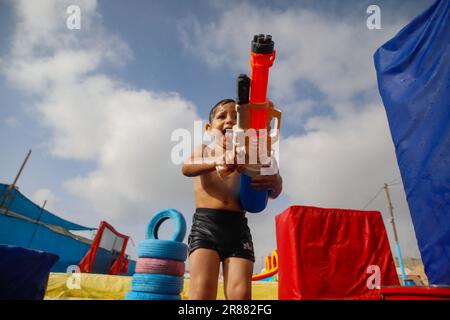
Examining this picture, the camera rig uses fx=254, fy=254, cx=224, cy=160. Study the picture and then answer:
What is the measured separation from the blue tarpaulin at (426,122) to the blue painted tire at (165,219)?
348 centimetres

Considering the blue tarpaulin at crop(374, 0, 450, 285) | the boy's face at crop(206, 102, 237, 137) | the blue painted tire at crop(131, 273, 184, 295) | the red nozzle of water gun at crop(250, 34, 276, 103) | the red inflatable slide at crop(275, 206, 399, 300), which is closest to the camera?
the red nozzle of water gun at crop(250, 34, 276, 103)

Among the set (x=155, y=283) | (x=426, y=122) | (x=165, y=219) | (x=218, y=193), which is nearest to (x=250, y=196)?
(x=218, y=193)

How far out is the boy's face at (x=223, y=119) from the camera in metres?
2.12

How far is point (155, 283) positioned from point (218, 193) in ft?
9.53

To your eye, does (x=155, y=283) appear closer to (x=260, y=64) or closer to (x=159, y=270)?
(x=159, y=270)

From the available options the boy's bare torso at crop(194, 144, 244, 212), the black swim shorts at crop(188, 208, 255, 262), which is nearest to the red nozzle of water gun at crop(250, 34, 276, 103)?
the boy's bare torso at crop(194, 144, 244, 212)

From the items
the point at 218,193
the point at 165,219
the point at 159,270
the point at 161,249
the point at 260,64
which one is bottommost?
the point at 159,270

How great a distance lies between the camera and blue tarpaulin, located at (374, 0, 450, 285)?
9.16 ft

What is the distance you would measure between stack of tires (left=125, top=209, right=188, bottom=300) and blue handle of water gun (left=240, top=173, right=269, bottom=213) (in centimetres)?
288

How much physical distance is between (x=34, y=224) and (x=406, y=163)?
50.1 feet

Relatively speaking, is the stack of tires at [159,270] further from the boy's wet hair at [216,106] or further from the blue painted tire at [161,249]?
the boy's wet hair at [216,106]

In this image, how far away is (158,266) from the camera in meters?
4.19

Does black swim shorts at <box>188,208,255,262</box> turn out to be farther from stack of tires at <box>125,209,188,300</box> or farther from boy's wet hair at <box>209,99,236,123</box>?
stack of tires at <box>125,209,188,300</box>

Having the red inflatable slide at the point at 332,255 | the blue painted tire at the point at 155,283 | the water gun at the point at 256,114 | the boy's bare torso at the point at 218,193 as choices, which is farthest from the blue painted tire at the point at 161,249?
the water gun at the point at 256,114
